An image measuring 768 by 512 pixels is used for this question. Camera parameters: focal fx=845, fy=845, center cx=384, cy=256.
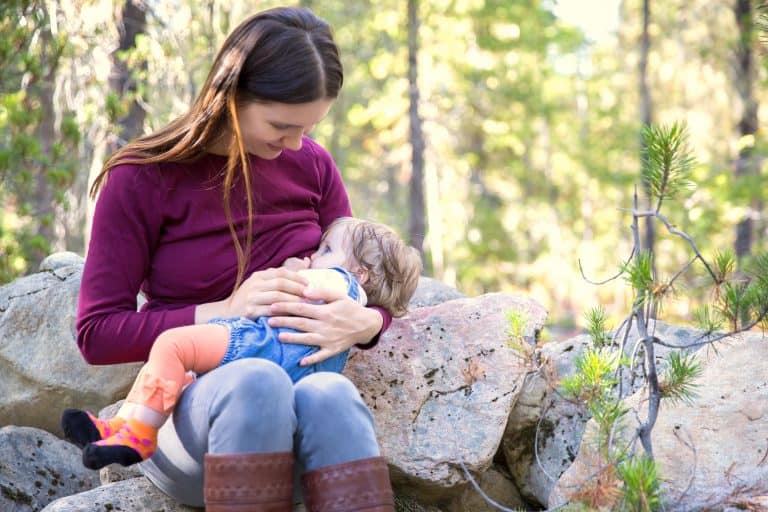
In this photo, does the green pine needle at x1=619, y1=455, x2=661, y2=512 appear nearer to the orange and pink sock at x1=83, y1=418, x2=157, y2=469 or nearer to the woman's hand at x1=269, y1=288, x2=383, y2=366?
the woman's hand at x1=269, y1=288, x2=383, y2=366

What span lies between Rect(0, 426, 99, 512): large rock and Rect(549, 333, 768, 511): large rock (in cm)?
183

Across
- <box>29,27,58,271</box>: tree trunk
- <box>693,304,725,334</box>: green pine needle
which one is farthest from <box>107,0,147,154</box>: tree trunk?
<box>693,304,725,334</box>: green pine needle

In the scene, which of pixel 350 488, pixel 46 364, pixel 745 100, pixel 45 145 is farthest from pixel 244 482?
pixel 745 100

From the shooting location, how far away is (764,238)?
11383mm

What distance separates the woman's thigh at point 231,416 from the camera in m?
2.13

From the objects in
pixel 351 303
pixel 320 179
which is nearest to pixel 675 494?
pixel 351 303

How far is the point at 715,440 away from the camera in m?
2.61

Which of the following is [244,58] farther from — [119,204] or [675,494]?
[675,494]

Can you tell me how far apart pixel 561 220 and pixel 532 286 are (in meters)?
3.89

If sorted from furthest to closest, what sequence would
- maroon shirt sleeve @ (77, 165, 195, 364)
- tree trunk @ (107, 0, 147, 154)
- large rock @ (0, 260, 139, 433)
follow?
tree trunk @ (107, 0, 147, 154), large rock @ (0, 260, 139, 433), maroon shirt sleeve @ (77, 165, 195, 364)

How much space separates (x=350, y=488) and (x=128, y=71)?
18.1 feet

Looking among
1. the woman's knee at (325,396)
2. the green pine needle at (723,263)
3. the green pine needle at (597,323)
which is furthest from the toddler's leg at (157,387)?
the green pine needle at (723,263)

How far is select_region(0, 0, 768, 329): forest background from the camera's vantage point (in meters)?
5.83

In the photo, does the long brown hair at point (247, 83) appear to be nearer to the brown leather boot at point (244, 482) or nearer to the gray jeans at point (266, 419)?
the gray jeans at point (266, 419)
